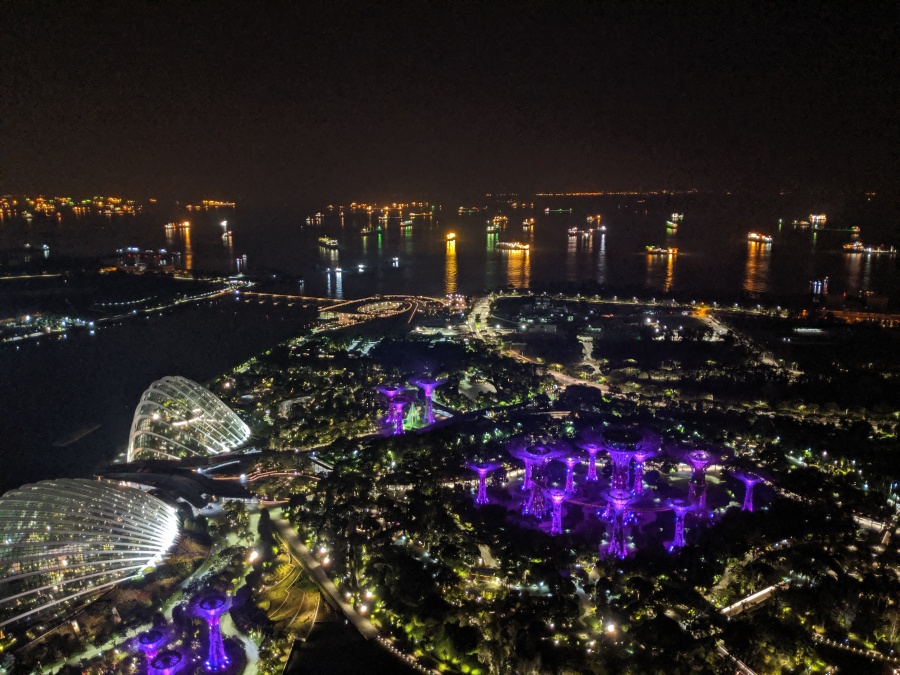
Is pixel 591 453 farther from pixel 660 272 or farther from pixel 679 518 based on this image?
pixel 660 272

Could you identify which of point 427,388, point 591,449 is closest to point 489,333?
point 427,388

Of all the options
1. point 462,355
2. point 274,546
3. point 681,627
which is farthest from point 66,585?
point 462,355

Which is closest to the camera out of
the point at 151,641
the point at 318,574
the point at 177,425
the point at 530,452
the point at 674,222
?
the point at 151,641

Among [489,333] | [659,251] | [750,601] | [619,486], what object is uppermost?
[659,251]

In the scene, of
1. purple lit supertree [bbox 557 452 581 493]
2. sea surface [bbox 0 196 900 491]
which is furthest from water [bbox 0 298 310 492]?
purple lit supertree [bbox 557 452 581 493]

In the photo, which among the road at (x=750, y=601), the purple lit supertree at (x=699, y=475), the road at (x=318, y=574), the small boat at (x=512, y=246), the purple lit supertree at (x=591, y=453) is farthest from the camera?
the small boat at (x=512, y=246)

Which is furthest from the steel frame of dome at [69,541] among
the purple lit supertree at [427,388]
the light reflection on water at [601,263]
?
the light reflection on water at [601,263]

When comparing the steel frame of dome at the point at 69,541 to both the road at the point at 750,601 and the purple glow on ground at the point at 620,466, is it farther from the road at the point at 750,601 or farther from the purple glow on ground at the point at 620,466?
the road at the point at 750,601
